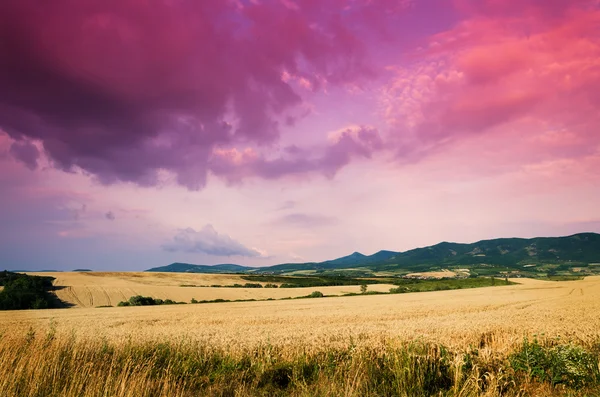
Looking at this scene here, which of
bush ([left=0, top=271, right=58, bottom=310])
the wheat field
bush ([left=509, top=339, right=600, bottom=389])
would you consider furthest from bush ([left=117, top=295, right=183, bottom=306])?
bush ([left=509, top=339, right=600, bottom=389])

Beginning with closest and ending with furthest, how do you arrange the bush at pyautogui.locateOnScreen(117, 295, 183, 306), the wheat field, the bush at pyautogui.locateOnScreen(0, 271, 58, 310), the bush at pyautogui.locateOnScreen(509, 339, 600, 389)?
1. the bush at pyautogui.locateOnScreen(509, 339, 600, 389)
2. the wheat field
3. the bush at pyautogui.locateOnScreen(0, 271, 58, 310)
4. the bush at pyautogui.locateOnScreen(117, 295, 183, 306)

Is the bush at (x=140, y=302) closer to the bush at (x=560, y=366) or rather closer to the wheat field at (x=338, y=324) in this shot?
the wheat field at (x=338, y=324)

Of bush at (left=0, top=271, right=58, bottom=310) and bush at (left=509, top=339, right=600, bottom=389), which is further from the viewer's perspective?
bush at (left=0, top=271, right=58, bottom=310)

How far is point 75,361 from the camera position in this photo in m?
9.43

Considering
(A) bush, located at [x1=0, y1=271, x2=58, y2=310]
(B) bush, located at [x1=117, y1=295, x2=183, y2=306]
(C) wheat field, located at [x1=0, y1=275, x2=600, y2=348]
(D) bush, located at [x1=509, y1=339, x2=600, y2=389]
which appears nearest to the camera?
(D) bush, located at [x1=509, y1=339, x2=600, y2=389]

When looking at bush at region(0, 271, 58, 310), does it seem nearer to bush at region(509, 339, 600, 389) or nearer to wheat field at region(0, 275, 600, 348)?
wheat field at region(0, 275, 600, 348)

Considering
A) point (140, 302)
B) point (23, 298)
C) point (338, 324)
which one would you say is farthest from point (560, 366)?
point (23, 298)

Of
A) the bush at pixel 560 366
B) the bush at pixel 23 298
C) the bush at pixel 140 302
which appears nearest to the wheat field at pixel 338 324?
the bush at pixel 560 366

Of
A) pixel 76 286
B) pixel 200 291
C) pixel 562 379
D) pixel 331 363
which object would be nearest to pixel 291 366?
pixel 331 363

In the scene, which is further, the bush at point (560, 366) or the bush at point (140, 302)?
the bush at point (140, 302)

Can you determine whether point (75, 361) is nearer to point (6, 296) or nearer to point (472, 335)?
point (472, 335)

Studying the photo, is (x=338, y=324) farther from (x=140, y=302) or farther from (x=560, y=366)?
(x=140, y=302)

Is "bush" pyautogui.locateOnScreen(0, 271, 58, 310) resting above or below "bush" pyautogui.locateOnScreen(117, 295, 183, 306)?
above

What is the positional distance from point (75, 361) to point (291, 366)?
19.5 ft
